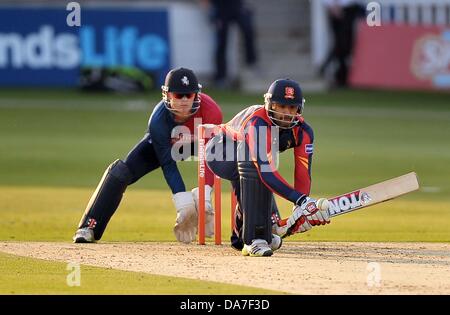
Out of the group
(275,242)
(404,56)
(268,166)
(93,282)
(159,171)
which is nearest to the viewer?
(93,282)

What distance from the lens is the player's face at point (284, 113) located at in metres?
10.1

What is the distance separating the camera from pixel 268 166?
10055 millimetres

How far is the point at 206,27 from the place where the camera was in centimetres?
2742

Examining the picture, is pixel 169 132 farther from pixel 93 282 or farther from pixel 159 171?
pixel 159 171

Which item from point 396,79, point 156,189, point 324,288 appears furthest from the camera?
point 396,79

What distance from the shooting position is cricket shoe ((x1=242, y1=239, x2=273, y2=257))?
10.3 meters

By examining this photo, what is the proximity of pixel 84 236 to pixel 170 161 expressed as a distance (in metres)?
1.16

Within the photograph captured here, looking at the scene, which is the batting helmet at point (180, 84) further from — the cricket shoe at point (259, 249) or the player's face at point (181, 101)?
the cricket shoe at point (259, 249)

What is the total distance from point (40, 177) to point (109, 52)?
9.57 m

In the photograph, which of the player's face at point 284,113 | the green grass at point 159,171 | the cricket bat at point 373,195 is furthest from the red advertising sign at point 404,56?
the player's face at point 284,113

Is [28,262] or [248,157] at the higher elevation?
[248,157]

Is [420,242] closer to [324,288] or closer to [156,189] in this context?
[324,288]

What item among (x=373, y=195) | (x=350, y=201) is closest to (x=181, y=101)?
(x=350, y=201)
